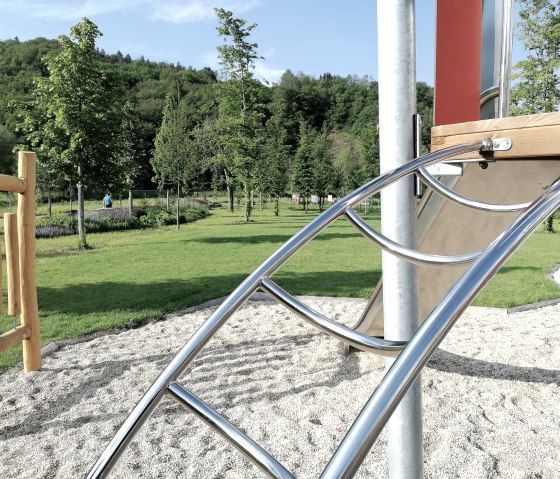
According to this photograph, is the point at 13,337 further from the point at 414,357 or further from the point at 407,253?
the point at 414,357

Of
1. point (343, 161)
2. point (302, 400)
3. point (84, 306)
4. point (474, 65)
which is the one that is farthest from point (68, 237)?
point (343, 161)

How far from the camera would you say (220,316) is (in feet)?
4.65

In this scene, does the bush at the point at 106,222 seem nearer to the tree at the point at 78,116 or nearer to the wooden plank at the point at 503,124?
the tree at the point at 78,116

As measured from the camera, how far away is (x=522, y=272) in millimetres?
9055

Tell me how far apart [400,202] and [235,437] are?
3.49ft

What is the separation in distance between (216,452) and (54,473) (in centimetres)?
89

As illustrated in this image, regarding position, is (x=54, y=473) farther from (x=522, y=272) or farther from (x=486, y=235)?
(x=522, y=272)

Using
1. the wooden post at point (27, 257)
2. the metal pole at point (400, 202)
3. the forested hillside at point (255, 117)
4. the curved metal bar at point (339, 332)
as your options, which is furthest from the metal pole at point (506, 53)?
the forested hillside at point (255, 117)

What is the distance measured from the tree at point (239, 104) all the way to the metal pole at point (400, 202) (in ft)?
63.4

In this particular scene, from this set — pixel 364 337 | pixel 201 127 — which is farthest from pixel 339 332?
pixel 201 127

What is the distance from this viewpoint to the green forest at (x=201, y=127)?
43.1 ft

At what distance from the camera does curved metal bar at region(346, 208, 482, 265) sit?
139 cm

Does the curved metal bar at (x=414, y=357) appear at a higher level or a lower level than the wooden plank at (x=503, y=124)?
lower

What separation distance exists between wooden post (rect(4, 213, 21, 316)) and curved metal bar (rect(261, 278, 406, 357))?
10.6 ft
